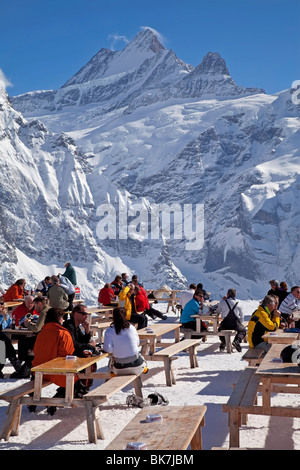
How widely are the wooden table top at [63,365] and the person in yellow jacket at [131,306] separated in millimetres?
5536

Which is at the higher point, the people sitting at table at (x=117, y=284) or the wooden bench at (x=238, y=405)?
the people sitting at table at (x=117, y=284)

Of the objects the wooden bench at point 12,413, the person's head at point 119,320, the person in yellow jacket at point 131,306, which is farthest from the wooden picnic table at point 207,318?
the wooden bench at point 12,413

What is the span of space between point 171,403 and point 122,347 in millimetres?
1064

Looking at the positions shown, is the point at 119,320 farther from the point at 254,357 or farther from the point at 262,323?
the point at 262,323

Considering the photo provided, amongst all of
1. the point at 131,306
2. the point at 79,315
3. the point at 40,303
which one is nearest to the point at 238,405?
the point at 79,315

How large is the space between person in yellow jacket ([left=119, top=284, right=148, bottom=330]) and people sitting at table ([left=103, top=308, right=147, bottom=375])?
4.58 m

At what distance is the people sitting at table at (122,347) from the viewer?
796cm

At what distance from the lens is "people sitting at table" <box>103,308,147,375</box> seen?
313 inches

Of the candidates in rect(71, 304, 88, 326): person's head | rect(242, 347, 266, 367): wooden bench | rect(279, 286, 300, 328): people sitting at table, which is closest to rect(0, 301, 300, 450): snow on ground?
rect(242, 347, 266, 367): wooden bench

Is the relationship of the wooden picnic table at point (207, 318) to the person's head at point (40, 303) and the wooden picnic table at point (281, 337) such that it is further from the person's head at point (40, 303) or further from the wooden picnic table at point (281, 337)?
the person's head at point (40, 303)

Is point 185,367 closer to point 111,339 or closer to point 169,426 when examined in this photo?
point 111,339

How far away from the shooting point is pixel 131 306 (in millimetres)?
13898

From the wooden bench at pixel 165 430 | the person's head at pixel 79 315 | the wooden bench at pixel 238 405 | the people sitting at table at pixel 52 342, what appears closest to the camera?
the wooden bench at pixel 165 430
